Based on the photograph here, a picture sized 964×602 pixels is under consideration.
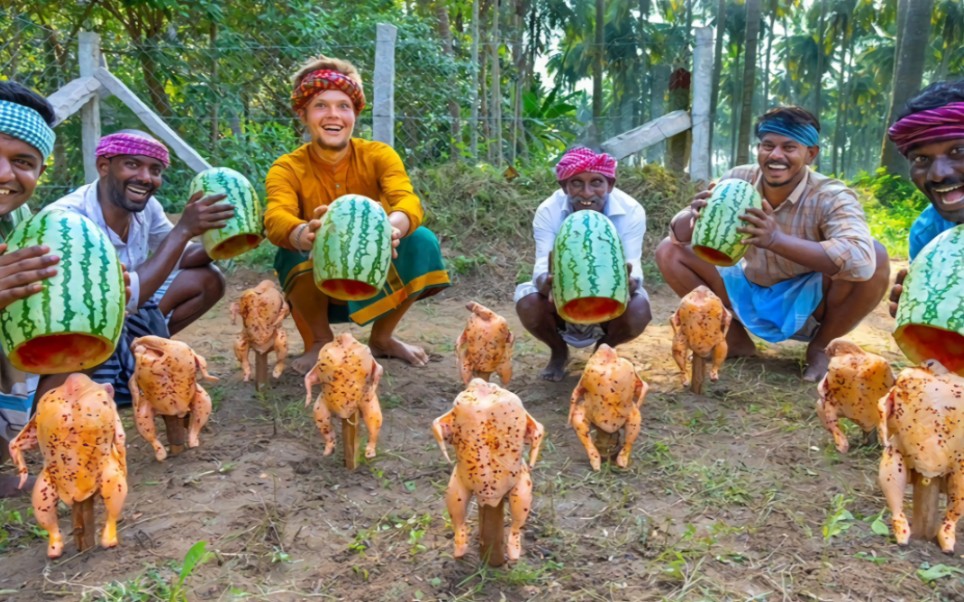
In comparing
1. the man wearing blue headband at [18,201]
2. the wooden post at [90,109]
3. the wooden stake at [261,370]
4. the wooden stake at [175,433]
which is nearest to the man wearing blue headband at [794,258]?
the wooden stake at [261,370]

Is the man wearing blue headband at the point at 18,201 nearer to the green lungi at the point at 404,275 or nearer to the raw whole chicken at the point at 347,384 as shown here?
the raw whole chicken at the point at 347,384

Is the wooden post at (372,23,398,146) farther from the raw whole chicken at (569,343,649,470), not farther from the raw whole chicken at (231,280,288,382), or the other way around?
the raw whole chicken at (569,343,649,470)

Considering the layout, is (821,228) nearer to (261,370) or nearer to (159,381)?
(261,370)

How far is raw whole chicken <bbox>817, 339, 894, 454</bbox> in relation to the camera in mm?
3682

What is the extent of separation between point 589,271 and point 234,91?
295 inches

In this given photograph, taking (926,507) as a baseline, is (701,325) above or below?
above

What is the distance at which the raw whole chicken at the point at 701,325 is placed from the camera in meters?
4.52

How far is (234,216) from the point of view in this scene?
4531mm

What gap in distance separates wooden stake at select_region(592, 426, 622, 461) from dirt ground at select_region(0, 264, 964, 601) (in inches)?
3.7

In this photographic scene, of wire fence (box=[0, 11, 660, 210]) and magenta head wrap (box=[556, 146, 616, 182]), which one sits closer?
magenta head wrap (box=[556, 146, 616, 182])

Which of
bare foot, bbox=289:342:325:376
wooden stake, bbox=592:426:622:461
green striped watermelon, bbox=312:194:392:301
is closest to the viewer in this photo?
wooden stake, bbox=592:426:622:461

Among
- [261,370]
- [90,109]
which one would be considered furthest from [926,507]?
[90,109]

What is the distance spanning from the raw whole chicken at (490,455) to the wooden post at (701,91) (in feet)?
24.9

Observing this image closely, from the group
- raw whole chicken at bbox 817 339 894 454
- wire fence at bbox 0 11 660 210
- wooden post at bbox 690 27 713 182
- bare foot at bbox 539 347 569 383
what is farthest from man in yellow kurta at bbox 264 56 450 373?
wooden post at bbox 690 27 713 182
